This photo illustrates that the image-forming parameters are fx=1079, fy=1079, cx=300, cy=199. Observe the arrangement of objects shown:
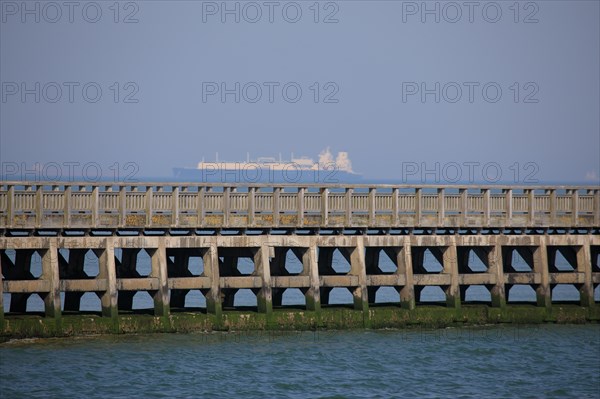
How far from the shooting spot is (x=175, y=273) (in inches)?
1491

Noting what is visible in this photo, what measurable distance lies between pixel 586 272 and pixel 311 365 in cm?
1207

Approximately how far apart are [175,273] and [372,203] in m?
7.32

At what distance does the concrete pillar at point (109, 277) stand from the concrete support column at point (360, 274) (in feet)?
26.6

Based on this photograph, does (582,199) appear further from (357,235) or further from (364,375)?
(364,375)

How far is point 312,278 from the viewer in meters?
35.9

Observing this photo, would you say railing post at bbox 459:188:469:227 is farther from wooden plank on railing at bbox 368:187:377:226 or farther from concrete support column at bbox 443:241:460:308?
wooden plank on railing at bbox 368:187:377:226

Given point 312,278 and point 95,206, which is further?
point 312,278

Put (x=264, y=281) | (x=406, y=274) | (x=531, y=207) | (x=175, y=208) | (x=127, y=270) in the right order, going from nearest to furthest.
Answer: (x=175, y=208) < (x=264, y=281) < (x=406, y=274) < (x=127, y=270) < (x=531, y=207)

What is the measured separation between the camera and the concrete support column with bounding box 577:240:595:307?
39.0m

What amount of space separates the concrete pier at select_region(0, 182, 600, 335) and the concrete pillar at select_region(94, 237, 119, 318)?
0.04m

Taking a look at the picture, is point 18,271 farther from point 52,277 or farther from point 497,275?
point 497,275

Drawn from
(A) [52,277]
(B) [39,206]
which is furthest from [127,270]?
(B) [39,206]

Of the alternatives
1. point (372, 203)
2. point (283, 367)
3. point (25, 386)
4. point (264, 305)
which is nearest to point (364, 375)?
point (283, 367)

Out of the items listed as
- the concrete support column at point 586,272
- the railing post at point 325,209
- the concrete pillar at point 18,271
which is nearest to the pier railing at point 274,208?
the railing post at point 325,209
